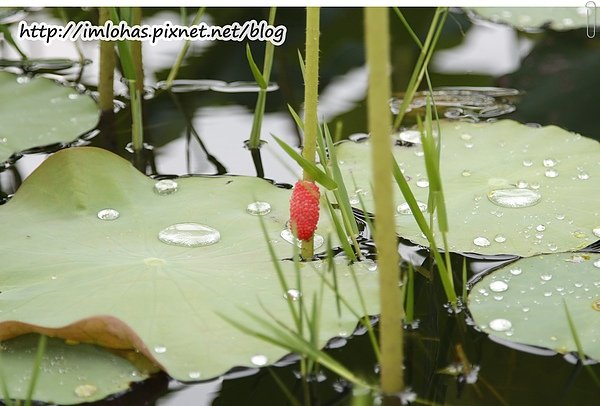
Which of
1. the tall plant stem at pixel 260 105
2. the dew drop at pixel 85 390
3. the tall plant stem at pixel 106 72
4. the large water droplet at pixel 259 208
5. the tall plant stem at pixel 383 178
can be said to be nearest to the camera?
the tall plant stem at pixel 383 178

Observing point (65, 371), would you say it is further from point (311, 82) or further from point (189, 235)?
point (311, 82)

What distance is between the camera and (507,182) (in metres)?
1.51

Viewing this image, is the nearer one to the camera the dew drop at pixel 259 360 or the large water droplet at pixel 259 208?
the dew drop at pixel 259 360

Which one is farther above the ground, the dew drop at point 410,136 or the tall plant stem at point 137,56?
the tall plant stem at point 137,56

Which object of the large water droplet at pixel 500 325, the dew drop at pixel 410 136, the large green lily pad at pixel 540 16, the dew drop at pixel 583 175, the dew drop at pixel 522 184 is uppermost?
the large green lily pad at pixel 540 16

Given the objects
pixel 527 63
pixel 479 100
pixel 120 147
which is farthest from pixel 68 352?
pixel 527 63

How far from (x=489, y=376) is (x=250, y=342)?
0.31 m

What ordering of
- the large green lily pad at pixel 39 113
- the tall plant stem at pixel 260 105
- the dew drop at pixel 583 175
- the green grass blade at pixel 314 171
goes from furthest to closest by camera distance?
the large green lily pad at pixel 39 113 < the tall plant stem at pixel 260 105 < the dew drop at pixel 583 175 < the green grass blade at pixel 314 171

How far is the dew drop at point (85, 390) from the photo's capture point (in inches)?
39.8

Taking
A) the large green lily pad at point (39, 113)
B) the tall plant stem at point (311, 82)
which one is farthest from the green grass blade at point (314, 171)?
the large green lily pad at point (39, 113)

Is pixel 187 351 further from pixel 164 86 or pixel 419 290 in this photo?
pixel 164 86

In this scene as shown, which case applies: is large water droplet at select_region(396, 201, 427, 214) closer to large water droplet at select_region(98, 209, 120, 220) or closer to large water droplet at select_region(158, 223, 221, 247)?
large water droplet at select_region(158, 223, 221, 247)

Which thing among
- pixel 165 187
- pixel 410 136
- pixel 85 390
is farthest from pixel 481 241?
pixel 85 390

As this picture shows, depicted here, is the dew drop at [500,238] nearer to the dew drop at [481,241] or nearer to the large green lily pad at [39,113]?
the dew drop at [481,241]
